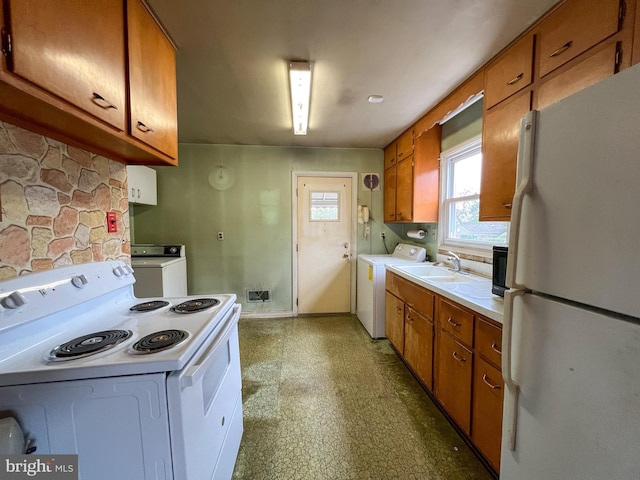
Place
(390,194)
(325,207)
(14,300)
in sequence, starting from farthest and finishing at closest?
1. (325,207)
2. (390,194)
3. (14,300)

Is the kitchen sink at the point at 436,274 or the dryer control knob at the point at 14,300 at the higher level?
the dryer control knob at the point at 14,300

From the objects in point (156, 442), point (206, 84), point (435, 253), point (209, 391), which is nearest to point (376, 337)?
point (435, 253)

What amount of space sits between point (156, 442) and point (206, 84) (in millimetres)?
2178

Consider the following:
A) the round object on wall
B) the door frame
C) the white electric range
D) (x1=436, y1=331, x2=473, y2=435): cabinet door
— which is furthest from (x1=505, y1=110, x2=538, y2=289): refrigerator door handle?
the round object on wall

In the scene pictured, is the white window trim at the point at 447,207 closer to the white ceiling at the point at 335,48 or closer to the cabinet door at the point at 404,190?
the cabinet door at the point at 404,190

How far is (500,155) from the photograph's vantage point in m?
1.54

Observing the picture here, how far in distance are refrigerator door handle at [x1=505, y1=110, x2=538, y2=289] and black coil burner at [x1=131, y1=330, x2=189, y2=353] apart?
4.08 feet

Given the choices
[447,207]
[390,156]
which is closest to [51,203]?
[447,207]

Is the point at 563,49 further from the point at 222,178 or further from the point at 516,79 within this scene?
the point at 222,178

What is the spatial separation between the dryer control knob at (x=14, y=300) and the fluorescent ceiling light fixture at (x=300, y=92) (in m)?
1.78

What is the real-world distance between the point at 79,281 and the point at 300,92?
6.05ft

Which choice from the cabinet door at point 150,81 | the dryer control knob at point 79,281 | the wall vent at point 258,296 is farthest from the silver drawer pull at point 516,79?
the wall vent at point 258,296

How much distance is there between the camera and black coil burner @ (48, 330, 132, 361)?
2.60ft

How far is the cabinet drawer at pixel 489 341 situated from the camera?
4.02ft
